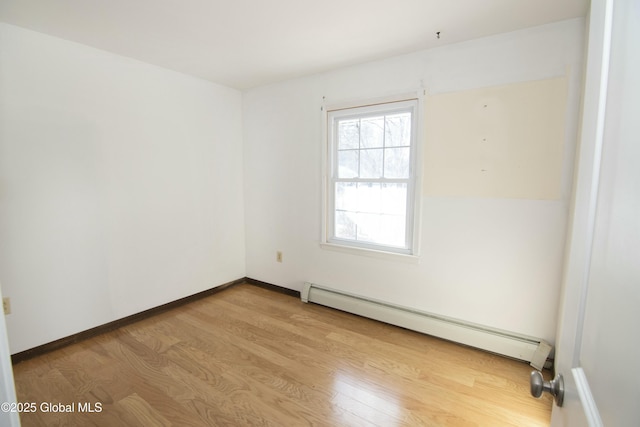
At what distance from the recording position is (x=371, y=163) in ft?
9.38

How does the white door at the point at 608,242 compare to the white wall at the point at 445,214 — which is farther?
the white wall at the point at 445,214

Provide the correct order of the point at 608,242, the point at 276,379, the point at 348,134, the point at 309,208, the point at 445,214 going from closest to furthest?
the point at 608,242, the point at 276,379, the point at 445,214, the point at 348,134, the point at 309,208

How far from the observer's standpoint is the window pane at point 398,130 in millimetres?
2627

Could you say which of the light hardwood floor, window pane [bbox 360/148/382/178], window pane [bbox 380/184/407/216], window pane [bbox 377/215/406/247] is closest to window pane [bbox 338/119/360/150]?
window pane [bbox 360/148/382/178]

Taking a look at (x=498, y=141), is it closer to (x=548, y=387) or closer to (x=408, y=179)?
(x=408, y=179)

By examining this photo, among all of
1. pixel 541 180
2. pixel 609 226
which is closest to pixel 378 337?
pixel 541 180

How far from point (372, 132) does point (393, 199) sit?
2.28 feet

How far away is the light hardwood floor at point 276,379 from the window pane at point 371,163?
1.47m

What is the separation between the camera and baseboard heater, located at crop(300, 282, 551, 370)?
2.13 meters

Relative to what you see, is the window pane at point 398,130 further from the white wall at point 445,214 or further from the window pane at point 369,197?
the window pane at point 369,197

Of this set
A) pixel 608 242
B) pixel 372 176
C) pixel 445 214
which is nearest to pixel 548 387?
pixel 608 242

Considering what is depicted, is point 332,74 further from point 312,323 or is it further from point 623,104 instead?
point 623,104

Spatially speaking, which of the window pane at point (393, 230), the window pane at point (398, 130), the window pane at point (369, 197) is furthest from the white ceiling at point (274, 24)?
the window pane at point (393, 230)

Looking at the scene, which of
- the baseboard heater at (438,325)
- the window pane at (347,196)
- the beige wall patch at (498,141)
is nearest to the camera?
the beige wall patch at (498,141)
